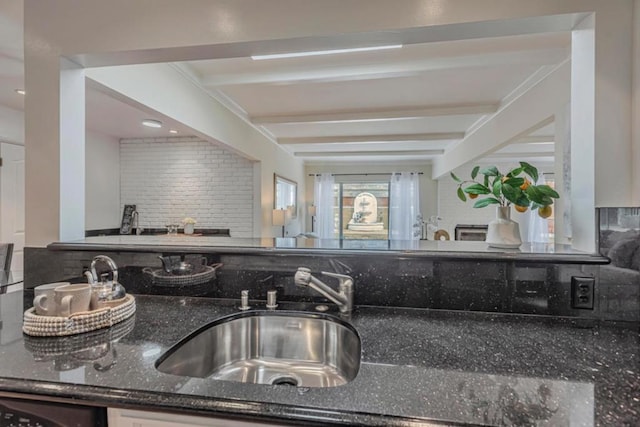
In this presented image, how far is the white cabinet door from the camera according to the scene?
68cm

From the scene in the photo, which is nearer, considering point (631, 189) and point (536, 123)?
point (631, 189)

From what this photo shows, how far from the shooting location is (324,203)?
7812 mm

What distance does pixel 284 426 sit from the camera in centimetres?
66

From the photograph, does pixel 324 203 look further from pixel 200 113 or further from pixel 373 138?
pixel 200 113

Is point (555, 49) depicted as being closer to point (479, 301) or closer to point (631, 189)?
point (631, 189)

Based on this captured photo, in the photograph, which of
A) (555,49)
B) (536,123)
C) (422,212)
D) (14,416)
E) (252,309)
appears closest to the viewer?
(14,416)

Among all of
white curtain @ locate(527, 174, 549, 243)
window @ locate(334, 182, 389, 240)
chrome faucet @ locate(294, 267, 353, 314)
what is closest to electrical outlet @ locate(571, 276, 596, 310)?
chrome faucet @ locate(294, 267, 353, 314)

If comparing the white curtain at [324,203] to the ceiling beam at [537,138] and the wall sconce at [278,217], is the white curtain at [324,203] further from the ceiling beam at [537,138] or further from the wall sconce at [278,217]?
the ceiling beam at [537,138]

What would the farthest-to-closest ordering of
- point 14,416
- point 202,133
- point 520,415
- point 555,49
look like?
point 202,133
point 555,49
point 14,416
point 520,415

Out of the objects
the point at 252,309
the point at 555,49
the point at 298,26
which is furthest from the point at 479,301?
the point at 555,49

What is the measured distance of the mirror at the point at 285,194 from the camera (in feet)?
17.6

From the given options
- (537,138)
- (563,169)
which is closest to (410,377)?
(563,169)

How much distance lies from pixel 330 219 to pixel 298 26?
6.54 m

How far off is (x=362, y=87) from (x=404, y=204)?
4.81 metres
